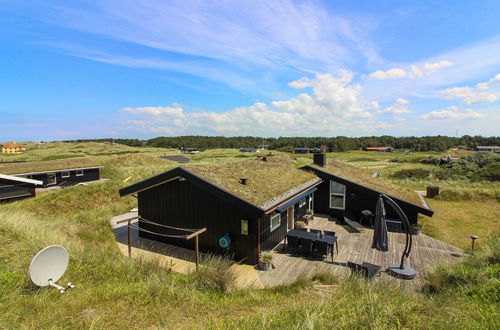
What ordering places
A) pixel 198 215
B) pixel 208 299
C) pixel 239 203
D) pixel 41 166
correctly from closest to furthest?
pixel 208 299, pixel 239 203, pixel 198 215, pixel 41 166

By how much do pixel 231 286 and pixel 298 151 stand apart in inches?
4117

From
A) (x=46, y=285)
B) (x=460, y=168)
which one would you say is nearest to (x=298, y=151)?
(x=460, y=168)

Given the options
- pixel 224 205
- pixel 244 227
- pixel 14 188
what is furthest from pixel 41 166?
pixel 244 227

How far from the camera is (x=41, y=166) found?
1195 inches

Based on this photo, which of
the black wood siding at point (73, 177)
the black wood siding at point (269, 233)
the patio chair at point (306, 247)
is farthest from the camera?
the black wood siding at point (73, 177)

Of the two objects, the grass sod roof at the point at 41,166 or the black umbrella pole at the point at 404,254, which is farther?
the grass sod roof at the point at 41,166

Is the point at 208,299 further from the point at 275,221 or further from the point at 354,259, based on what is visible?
the point at 354,259

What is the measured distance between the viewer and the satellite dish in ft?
16.5

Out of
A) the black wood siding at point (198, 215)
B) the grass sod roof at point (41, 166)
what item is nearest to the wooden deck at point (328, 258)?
the black wood siding at point (198, 215)

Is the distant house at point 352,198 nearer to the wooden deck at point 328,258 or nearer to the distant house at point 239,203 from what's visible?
the distant house at point 239,203

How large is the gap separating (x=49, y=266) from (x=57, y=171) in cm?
3214

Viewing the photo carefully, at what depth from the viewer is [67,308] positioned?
4.66 m

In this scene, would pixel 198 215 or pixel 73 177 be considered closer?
pixel 198 215

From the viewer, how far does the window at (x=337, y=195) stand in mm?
15734
